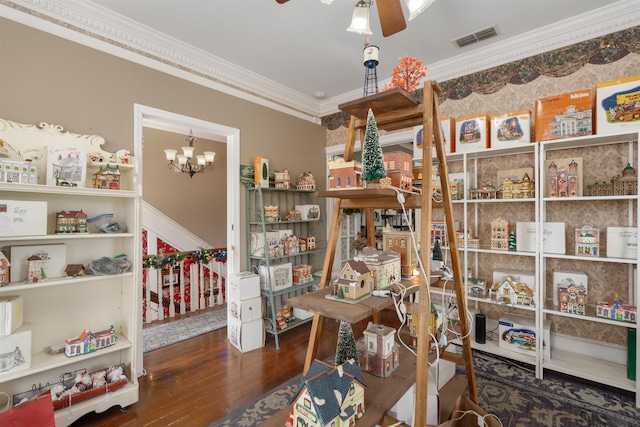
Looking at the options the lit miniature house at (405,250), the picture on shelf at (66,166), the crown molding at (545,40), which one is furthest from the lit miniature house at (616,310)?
the picture on shelf at (66,166)

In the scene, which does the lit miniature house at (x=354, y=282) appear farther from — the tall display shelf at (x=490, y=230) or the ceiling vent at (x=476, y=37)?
the ceiling vent at (x=476, y=37)

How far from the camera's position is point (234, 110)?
128 inches

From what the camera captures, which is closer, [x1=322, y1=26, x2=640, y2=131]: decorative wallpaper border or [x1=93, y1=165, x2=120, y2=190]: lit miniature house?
[x1=93, y1=165, x2=120, y2=190]: lit miniature house

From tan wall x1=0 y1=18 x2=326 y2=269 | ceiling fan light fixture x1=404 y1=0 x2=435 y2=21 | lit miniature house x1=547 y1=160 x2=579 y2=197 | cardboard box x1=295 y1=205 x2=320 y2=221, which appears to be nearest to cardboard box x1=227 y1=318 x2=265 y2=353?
tan wall x1=0 y1=18 x2=326 y2=269

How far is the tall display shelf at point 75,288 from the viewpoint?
1.91m

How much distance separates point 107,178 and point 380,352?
7.14 ft

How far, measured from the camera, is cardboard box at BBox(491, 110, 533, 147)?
8.48ft

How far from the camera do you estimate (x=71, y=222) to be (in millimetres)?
2045

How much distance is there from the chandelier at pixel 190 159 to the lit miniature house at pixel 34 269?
262 centimetres

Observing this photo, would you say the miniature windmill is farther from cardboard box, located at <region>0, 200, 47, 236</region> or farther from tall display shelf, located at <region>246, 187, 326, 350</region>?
cardboard box, located at <region>0, 200, 47, 236</region>

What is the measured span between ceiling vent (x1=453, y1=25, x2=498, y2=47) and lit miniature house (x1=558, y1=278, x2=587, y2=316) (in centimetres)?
225

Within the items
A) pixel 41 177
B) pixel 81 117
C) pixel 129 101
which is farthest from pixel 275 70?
pixel 41 177

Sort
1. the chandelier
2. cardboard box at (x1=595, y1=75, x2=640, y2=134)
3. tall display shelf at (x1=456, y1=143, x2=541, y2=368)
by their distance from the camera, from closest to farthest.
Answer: cardboard box at (x1=595, y1=75, x2=640, y2=134), tall display shelf at (x1=456, y1=143, x2=541, y2=368), the chandelier

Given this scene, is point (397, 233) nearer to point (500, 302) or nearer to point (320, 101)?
point (500, 302)
